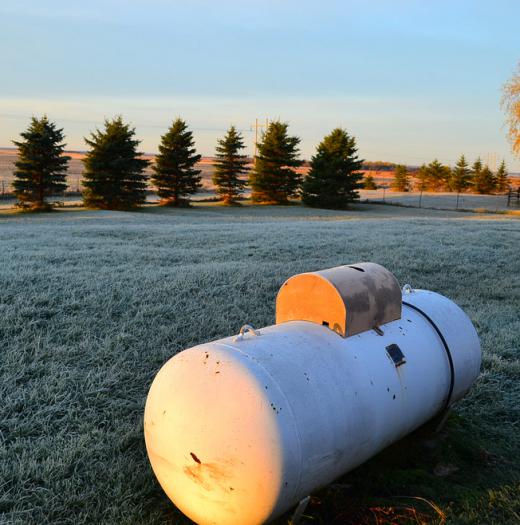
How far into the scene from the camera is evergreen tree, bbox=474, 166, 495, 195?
69875mm

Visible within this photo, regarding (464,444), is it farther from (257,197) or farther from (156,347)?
(257,197)

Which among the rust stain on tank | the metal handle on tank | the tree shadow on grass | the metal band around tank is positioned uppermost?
the metal handle on tank

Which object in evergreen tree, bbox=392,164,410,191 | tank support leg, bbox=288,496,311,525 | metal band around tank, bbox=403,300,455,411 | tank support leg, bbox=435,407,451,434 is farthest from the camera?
evergreen tree, bbox=392,164,410,191

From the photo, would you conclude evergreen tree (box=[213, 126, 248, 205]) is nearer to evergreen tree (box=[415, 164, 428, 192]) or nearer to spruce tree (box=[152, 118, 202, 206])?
spruce tree (box=[152, 118, 202, 206])

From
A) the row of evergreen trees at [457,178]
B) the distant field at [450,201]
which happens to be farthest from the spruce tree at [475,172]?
the distant field at [450,201]

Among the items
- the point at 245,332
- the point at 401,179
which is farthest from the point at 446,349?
the point at 401,179

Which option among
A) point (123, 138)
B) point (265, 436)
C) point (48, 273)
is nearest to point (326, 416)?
point (265, 436)

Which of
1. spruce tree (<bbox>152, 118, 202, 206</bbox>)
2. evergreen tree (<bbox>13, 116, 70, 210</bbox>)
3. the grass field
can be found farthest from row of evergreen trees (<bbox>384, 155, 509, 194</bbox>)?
the grass field

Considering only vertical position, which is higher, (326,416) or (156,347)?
(326,416)

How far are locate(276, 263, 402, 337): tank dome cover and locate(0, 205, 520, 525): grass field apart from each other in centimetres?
114

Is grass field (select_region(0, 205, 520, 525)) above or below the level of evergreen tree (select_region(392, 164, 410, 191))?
below

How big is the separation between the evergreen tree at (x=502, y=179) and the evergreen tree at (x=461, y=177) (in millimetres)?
3859

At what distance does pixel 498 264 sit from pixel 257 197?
39.0 m

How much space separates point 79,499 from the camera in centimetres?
329
